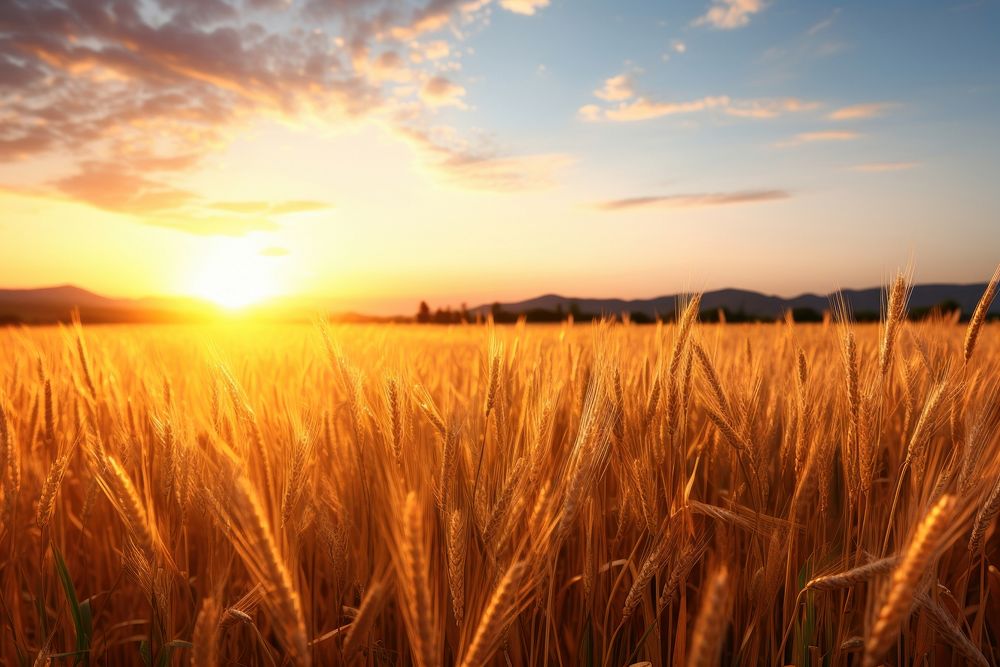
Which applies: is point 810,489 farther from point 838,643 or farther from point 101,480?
point 101,480

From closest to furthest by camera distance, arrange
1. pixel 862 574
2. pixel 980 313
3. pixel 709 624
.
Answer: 1. pixel 709 624
2. pixel 862 574
3. pixel 980 313

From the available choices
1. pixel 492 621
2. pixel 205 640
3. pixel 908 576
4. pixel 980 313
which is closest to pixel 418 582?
pixel 492 621

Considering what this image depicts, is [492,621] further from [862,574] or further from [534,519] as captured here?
[862,574]

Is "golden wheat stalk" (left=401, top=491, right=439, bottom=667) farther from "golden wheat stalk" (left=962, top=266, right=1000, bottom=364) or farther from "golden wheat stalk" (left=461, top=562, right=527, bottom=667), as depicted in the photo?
"golden wheat stalk" (left=962, top=266, right=1000, bottom=364)

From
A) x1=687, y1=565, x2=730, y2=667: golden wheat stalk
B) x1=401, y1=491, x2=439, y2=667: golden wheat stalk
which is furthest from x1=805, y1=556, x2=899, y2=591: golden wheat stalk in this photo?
x1=401, y1=491, x2=439, y2=667: golden wheat stalk

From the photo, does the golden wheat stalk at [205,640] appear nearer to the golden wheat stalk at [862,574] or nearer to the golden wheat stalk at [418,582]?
the golden wheat stalk at [418,582]

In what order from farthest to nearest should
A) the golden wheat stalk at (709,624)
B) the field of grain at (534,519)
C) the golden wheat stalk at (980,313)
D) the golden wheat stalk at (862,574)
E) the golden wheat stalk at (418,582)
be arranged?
the golden wheat stalk at (980,313) < the field of grain at (534,519) < the golden wheat stalk at (862,574) < the golden wheat stalk at (418,582) < the golden wheat stalk at (709,624)

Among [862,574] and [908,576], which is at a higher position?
[908,576]

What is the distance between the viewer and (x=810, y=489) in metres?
1.33

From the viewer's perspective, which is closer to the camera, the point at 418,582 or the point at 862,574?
the point at 418,582

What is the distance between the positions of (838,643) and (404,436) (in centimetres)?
99

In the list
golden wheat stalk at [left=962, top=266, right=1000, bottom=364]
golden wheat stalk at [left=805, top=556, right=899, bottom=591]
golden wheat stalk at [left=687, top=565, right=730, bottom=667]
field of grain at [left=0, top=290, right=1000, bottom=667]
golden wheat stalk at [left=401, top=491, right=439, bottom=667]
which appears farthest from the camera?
golden wheat stalk at [left=962, top=266, right=1000, bottom=364]

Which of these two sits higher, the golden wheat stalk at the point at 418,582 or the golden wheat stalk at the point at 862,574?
the golden wheat stalk at the point at 418,582

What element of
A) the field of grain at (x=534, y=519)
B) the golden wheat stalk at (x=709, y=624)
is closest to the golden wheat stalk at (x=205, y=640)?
the field of grain at (x=534, y=519)
